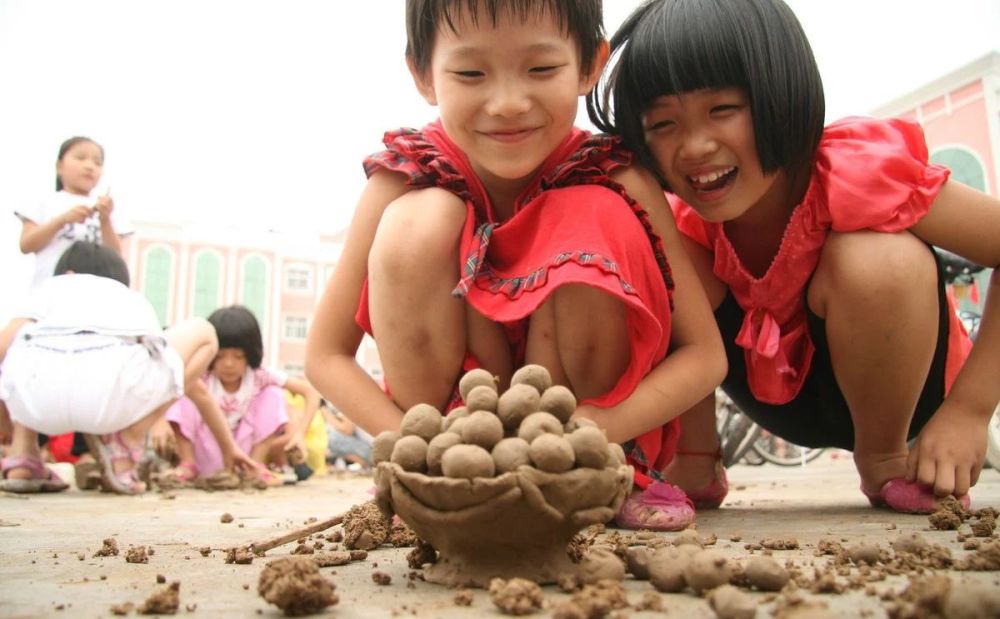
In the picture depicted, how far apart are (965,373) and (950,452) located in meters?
0.24

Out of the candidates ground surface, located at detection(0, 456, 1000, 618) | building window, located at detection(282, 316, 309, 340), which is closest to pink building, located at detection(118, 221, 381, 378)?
building window, located at detection(282, 316, 309, 340)

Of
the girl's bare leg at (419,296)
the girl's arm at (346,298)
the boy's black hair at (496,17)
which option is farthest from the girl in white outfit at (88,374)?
the boy's black hair at (496,17)

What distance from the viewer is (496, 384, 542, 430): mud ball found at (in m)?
1.17

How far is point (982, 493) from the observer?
2.79 m

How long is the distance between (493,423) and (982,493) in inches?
94.9

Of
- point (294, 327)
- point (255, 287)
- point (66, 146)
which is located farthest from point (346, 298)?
point (294, 327)

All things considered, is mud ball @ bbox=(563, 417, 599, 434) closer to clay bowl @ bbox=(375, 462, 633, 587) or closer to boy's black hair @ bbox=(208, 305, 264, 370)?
clay bowl @ bbox=(375, 462, 633, 587)

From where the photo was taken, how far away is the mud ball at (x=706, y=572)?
106 centimetres

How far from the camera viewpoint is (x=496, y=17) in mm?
1803

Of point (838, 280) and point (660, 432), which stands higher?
point (838, 280)

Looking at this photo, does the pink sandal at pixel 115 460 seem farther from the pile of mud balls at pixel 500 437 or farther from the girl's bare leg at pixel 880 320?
the girl's bare leg at pixel 880 320

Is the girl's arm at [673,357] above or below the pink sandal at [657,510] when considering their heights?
above

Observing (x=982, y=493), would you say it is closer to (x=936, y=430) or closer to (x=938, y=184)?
(x=936, y=430)

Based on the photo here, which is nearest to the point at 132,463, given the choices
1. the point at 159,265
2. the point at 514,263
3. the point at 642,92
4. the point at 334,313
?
the point at 334,313
